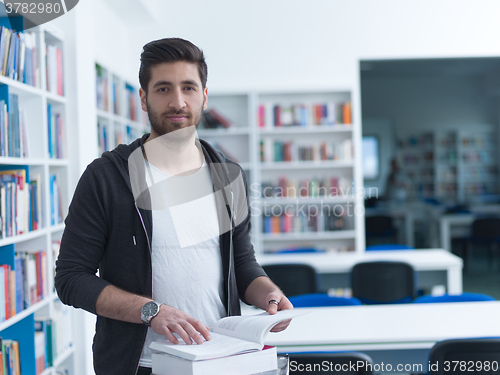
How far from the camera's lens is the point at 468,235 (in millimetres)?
8414

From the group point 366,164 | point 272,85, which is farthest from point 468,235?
point 272,85

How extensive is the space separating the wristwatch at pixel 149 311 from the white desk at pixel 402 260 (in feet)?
9.37

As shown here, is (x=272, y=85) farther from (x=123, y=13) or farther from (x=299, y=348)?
(x=299, y=348)

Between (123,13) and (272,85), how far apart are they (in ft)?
5.78

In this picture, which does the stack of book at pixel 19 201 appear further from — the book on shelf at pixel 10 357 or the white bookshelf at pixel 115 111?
the white bookshelf at pixel 115 111

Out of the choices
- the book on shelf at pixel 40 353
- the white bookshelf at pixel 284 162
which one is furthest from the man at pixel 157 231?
the white bookshelf at pixel 284 162

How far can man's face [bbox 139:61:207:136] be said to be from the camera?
→ 133 cm

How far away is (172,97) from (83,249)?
447 millimetres

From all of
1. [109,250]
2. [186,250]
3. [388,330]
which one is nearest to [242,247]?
[186,250]

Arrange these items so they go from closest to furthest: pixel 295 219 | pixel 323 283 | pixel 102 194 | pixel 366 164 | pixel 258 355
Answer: pixel 258 355 → pixel 102 194 → pixel 323 283 → pixel 295 219 → pixel 366 164

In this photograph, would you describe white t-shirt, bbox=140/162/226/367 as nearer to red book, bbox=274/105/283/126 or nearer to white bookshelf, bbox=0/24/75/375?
white bookshelf, bbox=0/24/75/375

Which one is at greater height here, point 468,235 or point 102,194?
point 102,194

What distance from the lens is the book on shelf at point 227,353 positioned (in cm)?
102

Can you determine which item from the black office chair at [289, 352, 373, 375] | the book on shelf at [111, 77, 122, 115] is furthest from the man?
the book on shelf at [111, 77, 122, 115]
